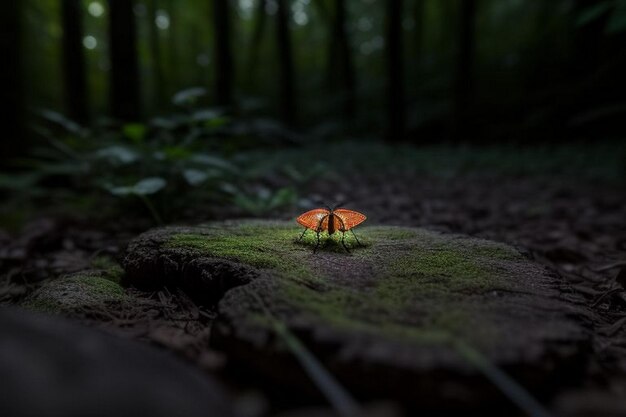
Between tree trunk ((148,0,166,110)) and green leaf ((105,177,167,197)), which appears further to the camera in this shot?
tree trunk ((148,0,166,110))

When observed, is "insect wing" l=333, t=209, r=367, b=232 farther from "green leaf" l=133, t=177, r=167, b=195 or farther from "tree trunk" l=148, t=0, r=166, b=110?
"tree trunk" l=148, t=0, r=166, b=110

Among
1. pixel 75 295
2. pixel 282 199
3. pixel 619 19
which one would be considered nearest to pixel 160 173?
pixel 282 199

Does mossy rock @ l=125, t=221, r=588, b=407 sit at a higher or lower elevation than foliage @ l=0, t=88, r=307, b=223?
lower

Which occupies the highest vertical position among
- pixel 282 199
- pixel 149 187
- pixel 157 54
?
pixel 157 54

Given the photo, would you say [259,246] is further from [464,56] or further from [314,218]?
[464,56]

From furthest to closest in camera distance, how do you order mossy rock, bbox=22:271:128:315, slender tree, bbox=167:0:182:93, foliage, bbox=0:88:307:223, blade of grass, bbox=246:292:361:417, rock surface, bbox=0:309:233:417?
slender tree, bbox=167:0:182:93
foliage, bbox=0:88:307:223
mossy rock, bbox=22:271:128:315
blade of grass, bbox=246:292:361:417
rock surface, bbox=0:309:233:417

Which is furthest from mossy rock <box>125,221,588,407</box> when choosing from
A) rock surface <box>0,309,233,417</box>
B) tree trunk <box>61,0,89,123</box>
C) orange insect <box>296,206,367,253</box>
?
tree trunk <box>61,0,89,123</box>

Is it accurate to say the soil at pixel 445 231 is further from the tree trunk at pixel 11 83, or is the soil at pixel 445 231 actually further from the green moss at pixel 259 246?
the tree trunk at pixel 11 83

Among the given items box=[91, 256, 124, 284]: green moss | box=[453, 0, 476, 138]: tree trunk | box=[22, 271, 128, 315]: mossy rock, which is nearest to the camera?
box=[22, 271, 128, 315]: mossy rock
